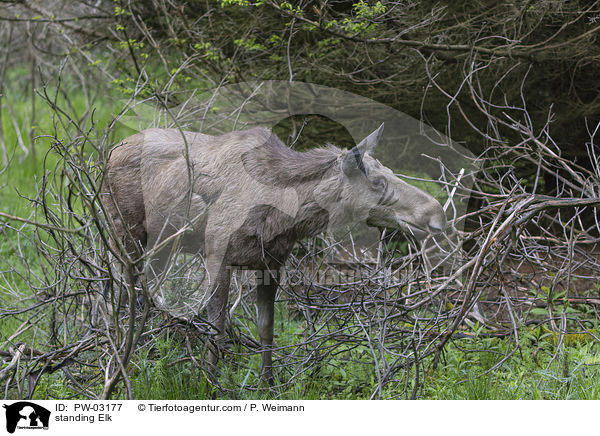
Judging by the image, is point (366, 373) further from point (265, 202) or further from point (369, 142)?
point (369, 142)

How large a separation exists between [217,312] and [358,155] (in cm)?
133

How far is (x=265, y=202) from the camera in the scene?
3.90m

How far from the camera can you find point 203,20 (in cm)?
576

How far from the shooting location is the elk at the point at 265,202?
12.3 feet

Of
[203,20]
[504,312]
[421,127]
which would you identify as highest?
[203,20]

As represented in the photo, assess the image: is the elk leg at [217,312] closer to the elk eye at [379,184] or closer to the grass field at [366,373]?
the grass field at [366,373]

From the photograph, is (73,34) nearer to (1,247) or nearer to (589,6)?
(1,247)

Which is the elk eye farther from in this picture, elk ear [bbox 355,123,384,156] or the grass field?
the grass field

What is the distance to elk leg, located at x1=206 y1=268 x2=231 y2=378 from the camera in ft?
12.9

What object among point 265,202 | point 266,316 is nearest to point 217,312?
point 266,316

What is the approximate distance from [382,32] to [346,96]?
35.7 inches
